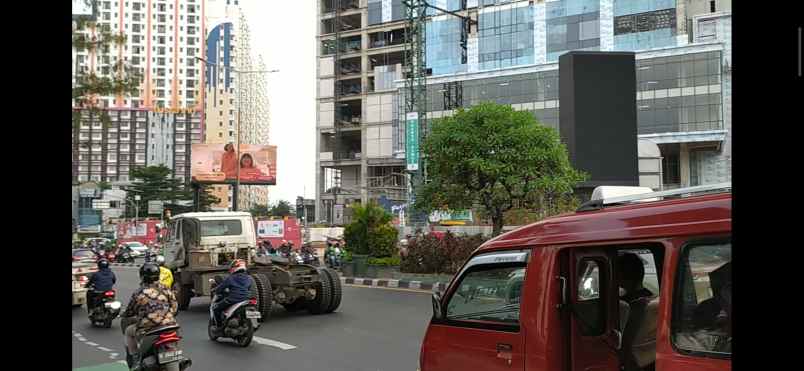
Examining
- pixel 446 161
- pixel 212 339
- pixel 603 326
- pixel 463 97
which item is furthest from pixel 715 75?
pixel 603 326

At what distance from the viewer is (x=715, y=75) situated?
41812 mm

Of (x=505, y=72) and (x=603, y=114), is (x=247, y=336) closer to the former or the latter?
(x=603, y=114)

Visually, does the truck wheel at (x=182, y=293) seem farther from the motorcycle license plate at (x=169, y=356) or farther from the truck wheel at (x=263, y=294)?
the motorcycle license plate at (x=169, y=356)

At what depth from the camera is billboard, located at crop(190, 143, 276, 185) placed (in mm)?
45094

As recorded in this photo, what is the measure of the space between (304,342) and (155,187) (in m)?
44.9

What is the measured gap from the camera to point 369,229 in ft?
70.7

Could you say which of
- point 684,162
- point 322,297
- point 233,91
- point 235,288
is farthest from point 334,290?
point 233,91

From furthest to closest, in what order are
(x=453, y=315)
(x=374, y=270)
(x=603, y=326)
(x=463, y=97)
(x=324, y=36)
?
(x=324, y=36) < (x=463, y=97) < (x=374, y=270) < (x=453, y=315) < (x=603, y=326)

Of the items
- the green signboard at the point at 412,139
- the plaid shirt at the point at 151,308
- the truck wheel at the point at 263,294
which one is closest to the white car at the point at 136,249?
the green signboard at the point at 412,139

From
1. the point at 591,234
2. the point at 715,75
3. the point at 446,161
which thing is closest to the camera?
the point at 591,234

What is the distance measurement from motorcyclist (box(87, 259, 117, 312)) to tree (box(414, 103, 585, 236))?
976 centimetres
